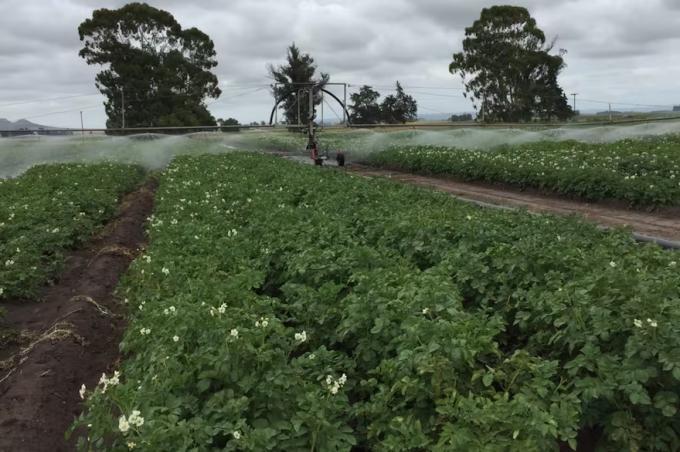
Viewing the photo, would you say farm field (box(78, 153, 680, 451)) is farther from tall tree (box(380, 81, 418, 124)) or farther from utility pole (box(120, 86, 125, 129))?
tall tree (box(380, 81, 418, 124))

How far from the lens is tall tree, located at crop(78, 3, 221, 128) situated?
162 feet

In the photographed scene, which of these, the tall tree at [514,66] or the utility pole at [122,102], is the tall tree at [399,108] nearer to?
the tall tree at [514,66]

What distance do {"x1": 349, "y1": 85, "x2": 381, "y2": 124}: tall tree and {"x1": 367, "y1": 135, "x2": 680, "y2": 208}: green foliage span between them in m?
45.5

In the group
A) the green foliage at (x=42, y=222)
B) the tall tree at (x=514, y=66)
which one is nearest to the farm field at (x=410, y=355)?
the green foliage at (x=42, y=222)

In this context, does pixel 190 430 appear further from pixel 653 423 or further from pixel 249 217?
pixel 249 217

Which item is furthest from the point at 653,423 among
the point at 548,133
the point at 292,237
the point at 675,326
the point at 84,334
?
the point at 548,133

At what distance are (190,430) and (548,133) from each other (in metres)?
24.7

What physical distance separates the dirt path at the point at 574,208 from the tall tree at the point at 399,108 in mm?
48774

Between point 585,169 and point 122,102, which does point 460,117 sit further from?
point 585,169

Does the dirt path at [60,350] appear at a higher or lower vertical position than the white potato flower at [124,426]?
lower

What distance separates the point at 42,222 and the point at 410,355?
8.04 m

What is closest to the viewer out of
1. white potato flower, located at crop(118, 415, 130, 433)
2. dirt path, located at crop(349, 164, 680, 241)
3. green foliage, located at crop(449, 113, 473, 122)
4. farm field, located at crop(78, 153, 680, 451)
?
white potato flower, located at crop(118, 415, 130, 433)

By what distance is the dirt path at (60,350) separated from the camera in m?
3.95

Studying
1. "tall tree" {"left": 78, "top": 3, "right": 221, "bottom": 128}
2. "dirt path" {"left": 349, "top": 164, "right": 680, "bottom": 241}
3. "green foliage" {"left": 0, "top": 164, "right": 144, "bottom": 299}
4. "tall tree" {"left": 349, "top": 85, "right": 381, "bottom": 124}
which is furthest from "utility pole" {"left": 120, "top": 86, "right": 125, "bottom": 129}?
"dirt path" {"left": 349, "top": 164, "right": 680, "bottom": 241}
